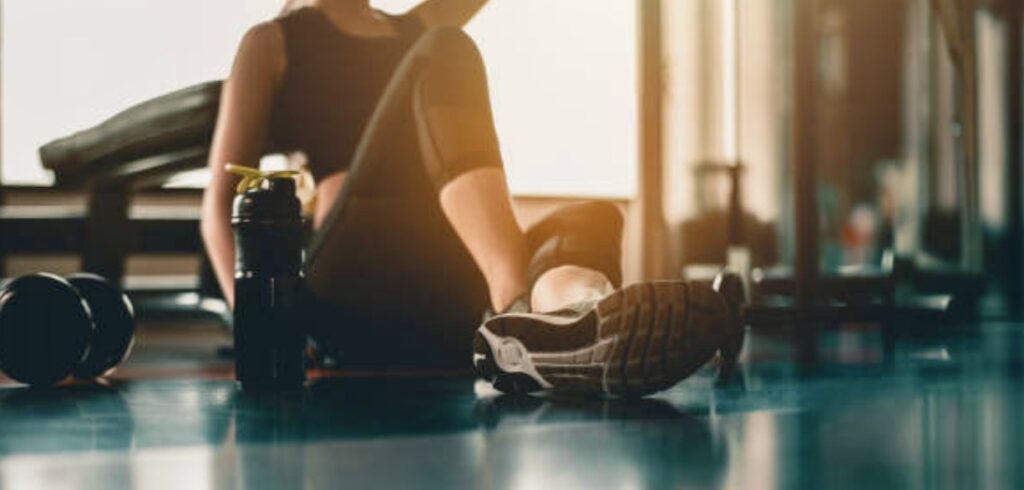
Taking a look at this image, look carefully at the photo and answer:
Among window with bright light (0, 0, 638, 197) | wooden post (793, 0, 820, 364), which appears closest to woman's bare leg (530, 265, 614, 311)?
wooden post (793, 0, 820, 364)

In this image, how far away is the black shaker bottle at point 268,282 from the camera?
134 cm

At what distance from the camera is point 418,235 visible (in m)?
1.55

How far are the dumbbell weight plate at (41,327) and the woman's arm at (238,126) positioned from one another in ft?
0.63

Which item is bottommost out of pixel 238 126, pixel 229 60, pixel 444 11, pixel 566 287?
pixel 566 287

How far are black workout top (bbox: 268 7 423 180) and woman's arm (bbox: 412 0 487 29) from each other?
0.16 metres

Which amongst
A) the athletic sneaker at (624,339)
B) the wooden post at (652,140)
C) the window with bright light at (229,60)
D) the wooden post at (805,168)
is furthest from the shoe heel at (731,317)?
the window with bright light at (229,60)

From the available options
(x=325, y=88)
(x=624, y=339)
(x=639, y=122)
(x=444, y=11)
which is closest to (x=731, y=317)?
(x=624, y=339)

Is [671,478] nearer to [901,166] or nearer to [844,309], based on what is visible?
[844,309]

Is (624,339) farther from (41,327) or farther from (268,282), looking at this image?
(41,327)

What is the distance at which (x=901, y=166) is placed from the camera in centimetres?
538

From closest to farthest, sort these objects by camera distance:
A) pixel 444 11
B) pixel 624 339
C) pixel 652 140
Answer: pixel 624 339 < pixel 444 11 < pixel 652 140

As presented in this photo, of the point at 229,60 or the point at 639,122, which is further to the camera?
the point at 639,122

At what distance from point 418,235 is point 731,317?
50 centimetres

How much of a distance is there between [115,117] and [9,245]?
1.67 meters
